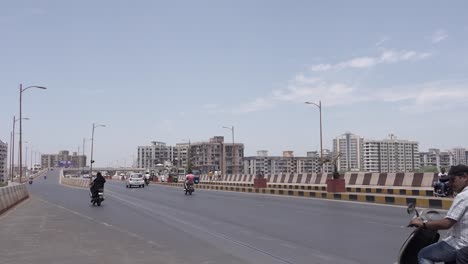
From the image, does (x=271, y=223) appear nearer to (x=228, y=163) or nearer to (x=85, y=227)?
(x=85, y=227)

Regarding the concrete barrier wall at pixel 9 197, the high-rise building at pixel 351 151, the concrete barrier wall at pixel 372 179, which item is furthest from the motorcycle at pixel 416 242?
the high-rise building at pixel 351 151

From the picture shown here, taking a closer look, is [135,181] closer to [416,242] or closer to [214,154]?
[416,242]

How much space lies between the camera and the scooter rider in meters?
4.72

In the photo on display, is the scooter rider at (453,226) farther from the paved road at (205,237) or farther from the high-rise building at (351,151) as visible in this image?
the high-rise building at (351,151)

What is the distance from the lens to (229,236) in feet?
43.9

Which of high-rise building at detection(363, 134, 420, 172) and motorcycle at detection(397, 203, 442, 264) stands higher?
high-rise building at detection(363, 134, 420, 172)

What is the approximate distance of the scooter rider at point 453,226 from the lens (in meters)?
4.72

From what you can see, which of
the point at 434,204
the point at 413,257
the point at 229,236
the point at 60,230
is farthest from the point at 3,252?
the point at 434,204

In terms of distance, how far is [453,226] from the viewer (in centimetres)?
482

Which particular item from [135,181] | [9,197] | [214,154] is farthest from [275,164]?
[9,197]

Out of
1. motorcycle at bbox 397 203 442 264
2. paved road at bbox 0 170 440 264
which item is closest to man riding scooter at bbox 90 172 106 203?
paved road at bbox 0 170 440 264

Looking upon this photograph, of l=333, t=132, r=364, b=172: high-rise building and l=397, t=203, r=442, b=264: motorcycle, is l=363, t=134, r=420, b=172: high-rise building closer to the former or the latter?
l=333, t=132, r=364, b=172: high-rise building

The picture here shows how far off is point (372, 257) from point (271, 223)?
22.0ft

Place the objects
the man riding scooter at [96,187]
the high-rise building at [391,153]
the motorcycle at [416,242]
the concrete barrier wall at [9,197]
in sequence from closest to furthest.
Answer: the motorcycle at [416,242] → the concrete barrier wall at [9,197] → the man riding scooter at [96,187] → the high-rise building at [391,153]
